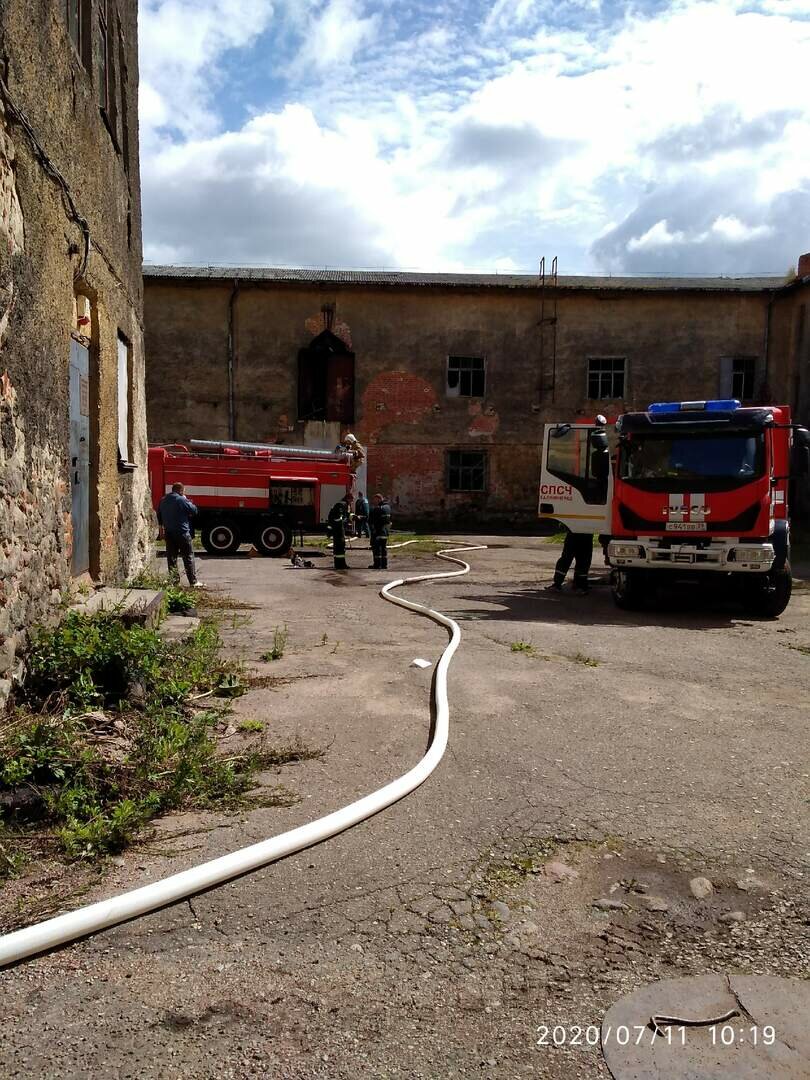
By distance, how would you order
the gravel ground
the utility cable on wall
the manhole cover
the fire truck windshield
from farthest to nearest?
the fire truck windshield < the utility cable on wall < the gravel ground < the manhole cover

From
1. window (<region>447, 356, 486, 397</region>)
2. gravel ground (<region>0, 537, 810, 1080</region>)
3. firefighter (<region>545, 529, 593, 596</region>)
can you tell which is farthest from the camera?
window (<region>447, 356, 486, 397</region>)

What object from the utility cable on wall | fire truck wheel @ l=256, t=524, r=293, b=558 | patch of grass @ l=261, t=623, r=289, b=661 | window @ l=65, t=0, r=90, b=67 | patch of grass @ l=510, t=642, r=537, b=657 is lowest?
fire truck wheel @ l=256, t=524, r=293, b=558

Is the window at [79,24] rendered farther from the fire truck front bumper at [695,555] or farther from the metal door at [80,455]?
the fire truck front bumper at [695,555]

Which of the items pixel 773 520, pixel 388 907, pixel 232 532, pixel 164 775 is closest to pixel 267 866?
pixel 388 907

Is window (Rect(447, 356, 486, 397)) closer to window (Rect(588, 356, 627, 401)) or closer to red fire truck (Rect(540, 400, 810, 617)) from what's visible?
window (Rect(588, 356, 627, 401))

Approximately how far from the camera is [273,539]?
1827 centimetres

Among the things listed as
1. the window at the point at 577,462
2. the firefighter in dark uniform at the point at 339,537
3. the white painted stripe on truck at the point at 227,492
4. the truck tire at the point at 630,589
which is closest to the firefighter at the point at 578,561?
the window at the point at 577,462

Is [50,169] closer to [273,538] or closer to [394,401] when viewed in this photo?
[273,538]

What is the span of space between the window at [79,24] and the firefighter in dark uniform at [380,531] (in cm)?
848

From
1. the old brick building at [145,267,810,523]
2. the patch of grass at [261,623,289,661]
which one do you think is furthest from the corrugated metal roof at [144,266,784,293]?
the patch of grass at [261,623,289,661]

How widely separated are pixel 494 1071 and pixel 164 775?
240cm

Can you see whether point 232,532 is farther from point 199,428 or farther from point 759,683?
point 759,683

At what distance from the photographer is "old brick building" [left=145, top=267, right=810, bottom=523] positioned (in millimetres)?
26672

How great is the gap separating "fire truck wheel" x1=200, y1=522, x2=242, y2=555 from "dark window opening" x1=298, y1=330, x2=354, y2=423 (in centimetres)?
962
